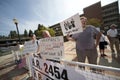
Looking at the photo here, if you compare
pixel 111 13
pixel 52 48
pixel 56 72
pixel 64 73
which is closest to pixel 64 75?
pixel 64 73

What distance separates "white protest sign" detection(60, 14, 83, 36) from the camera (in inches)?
113

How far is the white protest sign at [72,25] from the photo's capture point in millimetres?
2860

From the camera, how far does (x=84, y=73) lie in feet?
7.09

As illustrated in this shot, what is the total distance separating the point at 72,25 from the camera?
119 inches

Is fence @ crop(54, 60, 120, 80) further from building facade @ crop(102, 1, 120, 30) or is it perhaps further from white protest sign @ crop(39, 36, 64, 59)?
building facade @ crop(102, 1, 120, 30)

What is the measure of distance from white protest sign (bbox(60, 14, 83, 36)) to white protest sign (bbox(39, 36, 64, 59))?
361 mm

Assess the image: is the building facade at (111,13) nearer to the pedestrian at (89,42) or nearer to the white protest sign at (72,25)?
the pedestrian at (89,42)

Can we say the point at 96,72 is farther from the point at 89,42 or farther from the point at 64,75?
the point at 89,42

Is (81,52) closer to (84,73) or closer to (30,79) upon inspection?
(84,73)

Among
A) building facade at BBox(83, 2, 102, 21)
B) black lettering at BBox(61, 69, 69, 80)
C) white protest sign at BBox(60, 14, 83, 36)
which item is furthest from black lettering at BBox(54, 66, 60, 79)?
building facade at BBox(83, 2, 102, 21)

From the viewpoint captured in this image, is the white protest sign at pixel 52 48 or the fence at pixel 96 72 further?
the white protest sign at pixel 52 48

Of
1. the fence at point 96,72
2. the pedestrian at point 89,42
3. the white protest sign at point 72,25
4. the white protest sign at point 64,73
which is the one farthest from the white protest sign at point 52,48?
the fence at point 96,72

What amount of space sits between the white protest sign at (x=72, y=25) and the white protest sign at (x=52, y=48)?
0.36 m

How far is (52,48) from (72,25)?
76 centimetres
